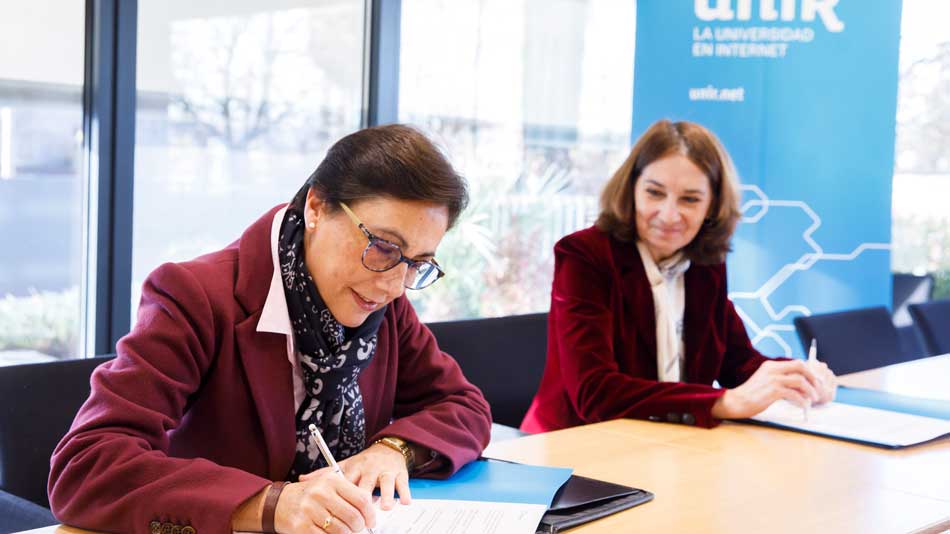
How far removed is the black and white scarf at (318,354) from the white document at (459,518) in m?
0.26

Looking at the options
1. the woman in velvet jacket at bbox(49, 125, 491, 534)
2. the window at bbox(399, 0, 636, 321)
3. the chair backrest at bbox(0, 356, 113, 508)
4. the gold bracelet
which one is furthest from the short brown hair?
the window at bbox(399, 0, 636, 321)

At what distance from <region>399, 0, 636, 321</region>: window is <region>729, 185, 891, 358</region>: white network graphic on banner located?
1.18 metres

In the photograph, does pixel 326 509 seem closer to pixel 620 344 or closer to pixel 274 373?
pixel 274 373

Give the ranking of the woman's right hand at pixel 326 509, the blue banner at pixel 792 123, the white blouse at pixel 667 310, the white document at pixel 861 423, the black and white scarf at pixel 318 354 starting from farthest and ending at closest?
the blue banner at pixel 792 123 → the white blouse at pixel 667 310 → the white document at pixel 861 423 → the black and white scarf at pixel 318 354 → the woman's right hand at pixel 326 509

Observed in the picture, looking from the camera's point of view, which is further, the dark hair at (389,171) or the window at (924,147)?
the window at (924,147)

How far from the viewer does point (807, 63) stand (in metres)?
4.35

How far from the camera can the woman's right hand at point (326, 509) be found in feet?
4.62

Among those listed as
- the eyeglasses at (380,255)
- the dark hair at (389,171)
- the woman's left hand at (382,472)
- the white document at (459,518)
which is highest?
the dark hair at (389,171)

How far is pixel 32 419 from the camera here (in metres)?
1.93

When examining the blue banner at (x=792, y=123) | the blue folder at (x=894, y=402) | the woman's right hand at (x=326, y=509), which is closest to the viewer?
the woman's right hand at (x=326, y=509)

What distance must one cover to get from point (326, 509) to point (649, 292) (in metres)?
1.54

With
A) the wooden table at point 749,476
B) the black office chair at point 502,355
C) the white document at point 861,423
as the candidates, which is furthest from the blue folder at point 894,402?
the black office chair at point 502,355

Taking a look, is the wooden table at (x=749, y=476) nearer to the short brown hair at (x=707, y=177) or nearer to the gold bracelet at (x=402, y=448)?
the gold bracelet at (x=402, y=448)

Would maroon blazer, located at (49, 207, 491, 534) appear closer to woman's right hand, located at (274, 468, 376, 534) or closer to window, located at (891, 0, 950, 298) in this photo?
woman's right hand, located at (274, 468, 376, 534)
